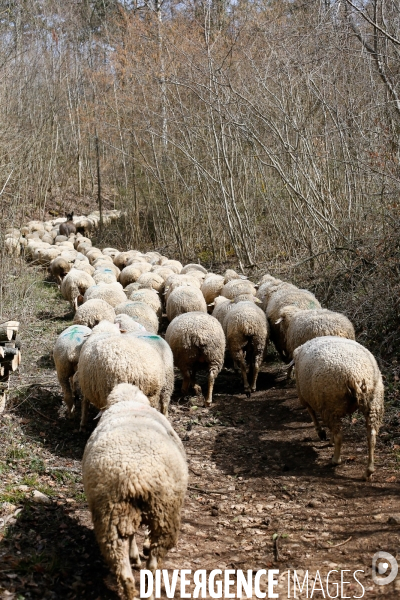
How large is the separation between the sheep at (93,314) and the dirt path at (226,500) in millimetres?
1236

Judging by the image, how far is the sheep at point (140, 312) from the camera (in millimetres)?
8164

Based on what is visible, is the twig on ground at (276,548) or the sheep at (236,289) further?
the sheep at (236,289)

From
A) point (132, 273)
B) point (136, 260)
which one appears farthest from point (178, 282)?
point (136, 260)

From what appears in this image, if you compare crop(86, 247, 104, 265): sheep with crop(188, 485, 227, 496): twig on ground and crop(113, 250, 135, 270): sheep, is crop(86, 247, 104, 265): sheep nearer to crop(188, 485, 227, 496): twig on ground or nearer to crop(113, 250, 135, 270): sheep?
crop(113, 250, 135, 270): sheep

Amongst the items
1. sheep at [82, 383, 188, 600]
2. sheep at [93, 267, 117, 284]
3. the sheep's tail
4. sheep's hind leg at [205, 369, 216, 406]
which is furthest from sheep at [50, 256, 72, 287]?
sheep at [82, 383, 188, 600]

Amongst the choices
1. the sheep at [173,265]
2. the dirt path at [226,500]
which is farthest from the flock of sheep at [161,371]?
the sheep at [173,265]

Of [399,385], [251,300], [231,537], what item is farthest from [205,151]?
[231,537]

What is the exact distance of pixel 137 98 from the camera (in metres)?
16.2

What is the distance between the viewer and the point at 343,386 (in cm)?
482

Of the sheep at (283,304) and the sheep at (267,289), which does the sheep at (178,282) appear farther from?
the sheep at (283,304)

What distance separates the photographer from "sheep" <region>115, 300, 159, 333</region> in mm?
8164

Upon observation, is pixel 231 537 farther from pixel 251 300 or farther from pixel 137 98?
pixel 137 98

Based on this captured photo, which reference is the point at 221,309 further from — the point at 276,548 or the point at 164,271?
the point at 276,548

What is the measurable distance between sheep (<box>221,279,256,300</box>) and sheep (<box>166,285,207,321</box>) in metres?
0.61
